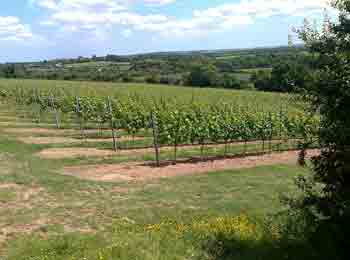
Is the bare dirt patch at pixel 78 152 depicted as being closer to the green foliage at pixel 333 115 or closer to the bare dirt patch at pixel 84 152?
the bare dirt patch at pixel 84 152

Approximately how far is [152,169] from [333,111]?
9579 mm

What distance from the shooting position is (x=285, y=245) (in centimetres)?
739

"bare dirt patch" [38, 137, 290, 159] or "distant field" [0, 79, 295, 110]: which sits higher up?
"distant field" [0, 79, 295, 110]

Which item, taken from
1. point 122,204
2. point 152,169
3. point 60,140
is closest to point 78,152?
point 60,140

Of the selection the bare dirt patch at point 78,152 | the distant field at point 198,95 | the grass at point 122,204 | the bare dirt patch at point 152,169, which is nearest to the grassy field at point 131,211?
the grass at point 122,204

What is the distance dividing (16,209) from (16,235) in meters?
1.87

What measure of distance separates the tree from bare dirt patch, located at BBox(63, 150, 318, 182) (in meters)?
7.64

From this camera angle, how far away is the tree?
6.16 metres

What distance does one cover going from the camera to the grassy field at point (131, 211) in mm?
6941

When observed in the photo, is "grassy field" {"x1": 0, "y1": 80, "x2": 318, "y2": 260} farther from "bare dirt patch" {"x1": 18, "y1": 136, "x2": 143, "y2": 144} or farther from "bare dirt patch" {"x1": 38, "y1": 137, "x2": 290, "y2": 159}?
"bare dirt patch" {"x1": 18, "y1": 136, "x2": 143, "y2": 144}

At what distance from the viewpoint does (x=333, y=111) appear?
6.31 meters

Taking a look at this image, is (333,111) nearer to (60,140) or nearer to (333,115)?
(333,115)

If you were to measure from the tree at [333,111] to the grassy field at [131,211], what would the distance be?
0.74 m

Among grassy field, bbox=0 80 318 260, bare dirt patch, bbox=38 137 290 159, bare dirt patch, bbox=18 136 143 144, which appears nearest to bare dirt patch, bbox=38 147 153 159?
bare dirt patch, bbox=38 137 290 159
